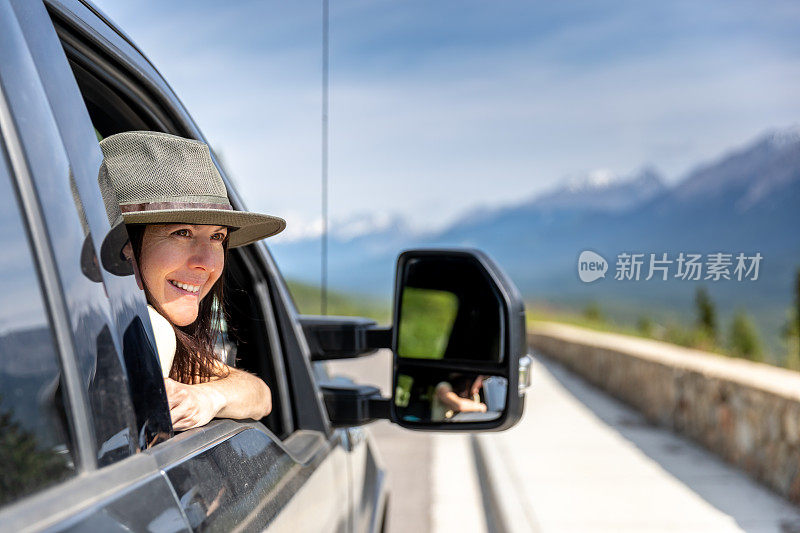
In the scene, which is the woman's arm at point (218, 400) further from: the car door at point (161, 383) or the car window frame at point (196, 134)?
the car window frame at point (196, 134)

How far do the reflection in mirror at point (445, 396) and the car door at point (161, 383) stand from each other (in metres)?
0.28

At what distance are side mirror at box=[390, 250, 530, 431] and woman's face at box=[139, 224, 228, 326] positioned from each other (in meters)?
0.66

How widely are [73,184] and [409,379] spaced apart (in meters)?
1.25

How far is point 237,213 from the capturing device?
176cm

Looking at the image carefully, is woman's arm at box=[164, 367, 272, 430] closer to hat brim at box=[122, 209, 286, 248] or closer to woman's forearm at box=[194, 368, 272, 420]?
woman's forearm at box=[194, 368, 272, 420]

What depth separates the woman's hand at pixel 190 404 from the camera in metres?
1.54

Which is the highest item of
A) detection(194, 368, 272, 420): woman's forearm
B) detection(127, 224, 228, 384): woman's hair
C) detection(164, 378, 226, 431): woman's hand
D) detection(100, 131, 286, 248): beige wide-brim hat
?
detection(100, 131, 286, 248): beige wide-brim hat

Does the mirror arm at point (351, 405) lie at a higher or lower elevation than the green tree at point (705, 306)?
higher

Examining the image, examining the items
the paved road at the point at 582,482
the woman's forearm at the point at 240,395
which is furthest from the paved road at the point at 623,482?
the woman's forearm at the point at 240,395

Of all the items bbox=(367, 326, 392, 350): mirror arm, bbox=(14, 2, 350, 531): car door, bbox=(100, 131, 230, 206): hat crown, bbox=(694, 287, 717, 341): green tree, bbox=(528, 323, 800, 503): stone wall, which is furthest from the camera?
bbox=(694, 287, 717, 341): green tree

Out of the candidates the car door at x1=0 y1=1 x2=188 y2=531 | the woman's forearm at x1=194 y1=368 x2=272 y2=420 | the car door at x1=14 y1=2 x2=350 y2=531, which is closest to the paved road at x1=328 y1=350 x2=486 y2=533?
the car door at x1=14 y1=2 x2=350 y2=531

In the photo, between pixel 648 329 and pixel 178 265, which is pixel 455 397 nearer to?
pixel 178 265

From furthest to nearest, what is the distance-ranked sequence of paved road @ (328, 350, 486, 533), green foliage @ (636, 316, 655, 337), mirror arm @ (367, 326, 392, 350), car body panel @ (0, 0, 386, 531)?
green foliage @ (636, 316, 655, 337), paved road @ (328, 350, 486, 533), mirror arm @ (367, 326, 392, 350), car body panel @ (0, 0, 386, 531)

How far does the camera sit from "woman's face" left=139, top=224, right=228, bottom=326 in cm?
167
